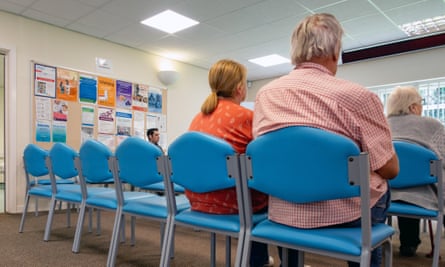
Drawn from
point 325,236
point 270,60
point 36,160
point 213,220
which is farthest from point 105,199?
point 270,60

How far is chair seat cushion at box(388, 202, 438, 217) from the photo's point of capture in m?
1.70

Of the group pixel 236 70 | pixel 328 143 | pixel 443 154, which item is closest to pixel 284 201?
pixel 328 143

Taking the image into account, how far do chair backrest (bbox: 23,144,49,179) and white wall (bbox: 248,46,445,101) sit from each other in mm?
4995

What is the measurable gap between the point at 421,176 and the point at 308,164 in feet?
3.56

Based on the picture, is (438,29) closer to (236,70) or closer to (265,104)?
(236,70)

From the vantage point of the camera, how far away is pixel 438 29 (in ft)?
14.9

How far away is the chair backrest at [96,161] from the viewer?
2041mm

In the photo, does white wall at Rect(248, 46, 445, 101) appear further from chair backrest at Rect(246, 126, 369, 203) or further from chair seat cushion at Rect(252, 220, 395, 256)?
chair backrest at Rect(246, 126, 369, 203)

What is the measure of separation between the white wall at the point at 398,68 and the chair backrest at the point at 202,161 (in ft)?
16.2

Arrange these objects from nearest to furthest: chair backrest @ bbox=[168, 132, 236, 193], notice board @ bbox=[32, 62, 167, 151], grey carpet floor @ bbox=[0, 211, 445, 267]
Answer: chair backrest @ bbox=[168, 132, 236, 193] < grey carpet floor @ bbox=[0, 211, 445, 267] < notice board @ bbox=[32, 62, 167, 151]

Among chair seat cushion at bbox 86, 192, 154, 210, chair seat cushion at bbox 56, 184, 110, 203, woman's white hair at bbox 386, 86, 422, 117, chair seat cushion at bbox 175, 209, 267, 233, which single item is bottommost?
chair seat cushion at bbox 56, 184, 110, 203

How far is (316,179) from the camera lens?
0.95 m

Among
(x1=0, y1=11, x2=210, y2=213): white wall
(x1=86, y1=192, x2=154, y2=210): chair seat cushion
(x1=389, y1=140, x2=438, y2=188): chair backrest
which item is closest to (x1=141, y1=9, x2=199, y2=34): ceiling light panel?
(x1=0, y1=11, x2=210, y2=213): white wall

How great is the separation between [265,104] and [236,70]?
507 mm
